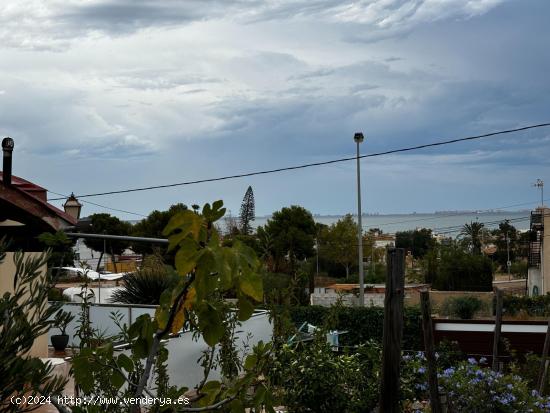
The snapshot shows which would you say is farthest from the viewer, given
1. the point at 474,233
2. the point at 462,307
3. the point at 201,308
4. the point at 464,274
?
the point at 474,233

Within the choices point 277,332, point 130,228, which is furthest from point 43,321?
point 130,228

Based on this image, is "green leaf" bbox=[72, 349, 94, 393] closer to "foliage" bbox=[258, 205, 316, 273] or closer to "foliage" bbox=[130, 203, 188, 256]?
"foliage" bbox=[258, 205, 316, 273]

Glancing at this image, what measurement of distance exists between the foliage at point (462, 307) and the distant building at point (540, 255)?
5966 millimetres

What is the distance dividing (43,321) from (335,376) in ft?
14.2

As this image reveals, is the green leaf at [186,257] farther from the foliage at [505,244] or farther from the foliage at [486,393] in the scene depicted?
the foliage at [505,244]

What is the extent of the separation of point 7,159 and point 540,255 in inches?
1392

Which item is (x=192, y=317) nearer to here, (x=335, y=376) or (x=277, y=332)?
(x=277, y=332)

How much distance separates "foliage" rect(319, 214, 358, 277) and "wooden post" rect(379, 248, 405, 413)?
50802 mm

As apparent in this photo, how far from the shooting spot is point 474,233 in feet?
272

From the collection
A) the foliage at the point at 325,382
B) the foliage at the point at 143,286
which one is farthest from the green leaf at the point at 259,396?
the foliage at the point at 143,286

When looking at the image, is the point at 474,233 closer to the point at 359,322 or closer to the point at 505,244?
the point at 505,244

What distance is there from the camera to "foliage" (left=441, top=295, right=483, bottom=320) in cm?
A: 2861

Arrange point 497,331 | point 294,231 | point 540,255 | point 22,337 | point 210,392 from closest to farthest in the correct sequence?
point 22,337
point 210,392
point 497,331
point 540,255
point 294,231

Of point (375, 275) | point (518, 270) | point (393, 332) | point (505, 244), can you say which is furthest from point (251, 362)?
point (505, 244)
